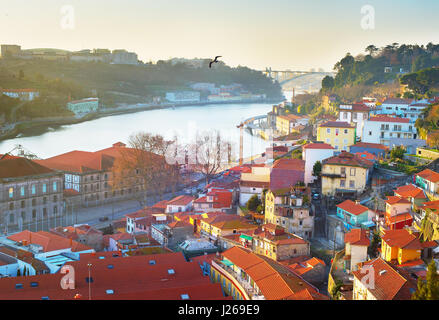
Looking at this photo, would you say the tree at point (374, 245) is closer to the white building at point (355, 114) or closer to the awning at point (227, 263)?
the awning at point (227, 263)

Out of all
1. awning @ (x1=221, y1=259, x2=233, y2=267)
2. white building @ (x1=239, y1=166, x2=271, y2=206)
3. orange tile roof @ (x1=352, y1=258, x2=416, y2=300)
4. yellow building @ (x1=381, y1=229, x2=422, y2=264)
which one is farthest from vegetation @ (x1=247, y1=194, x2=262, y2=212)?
orange tile roof @ (x1=352, y1=258, x2=416, y2=300)

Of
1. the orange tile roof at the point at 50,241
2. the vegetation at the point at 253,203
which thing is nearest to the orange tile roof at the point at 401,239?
the vegetation at the point at 253,203

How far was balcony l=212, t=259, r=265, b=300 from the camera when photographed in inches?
158

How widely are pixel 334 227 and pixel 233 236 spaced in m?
1.09

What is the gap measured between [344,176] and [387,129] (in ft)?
7.96

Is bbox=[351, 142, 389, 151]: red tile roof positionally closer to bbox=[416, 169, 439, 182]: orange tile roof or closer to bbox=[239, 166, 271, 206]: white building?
bbox=[239, 166, 271, 206]: white building

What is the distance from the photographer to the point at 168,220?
671 centimetres

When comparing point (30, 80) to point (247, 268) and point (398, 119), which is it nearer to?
point (398, 119)

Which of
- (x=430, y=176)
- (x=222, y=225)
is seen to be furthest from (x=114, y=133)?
(x=430, y=176)

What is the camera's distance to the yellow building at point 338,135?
27.7ft

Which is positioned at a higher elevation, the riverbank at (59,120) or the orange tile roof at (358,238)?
the riverbank at (59,120)

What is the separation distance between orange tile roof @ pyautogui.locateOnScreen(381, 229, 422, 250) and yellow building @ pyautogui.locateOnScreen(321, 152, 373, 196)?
1705mm

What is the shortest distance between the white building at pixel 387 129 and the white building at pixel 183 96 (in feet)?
90.1
